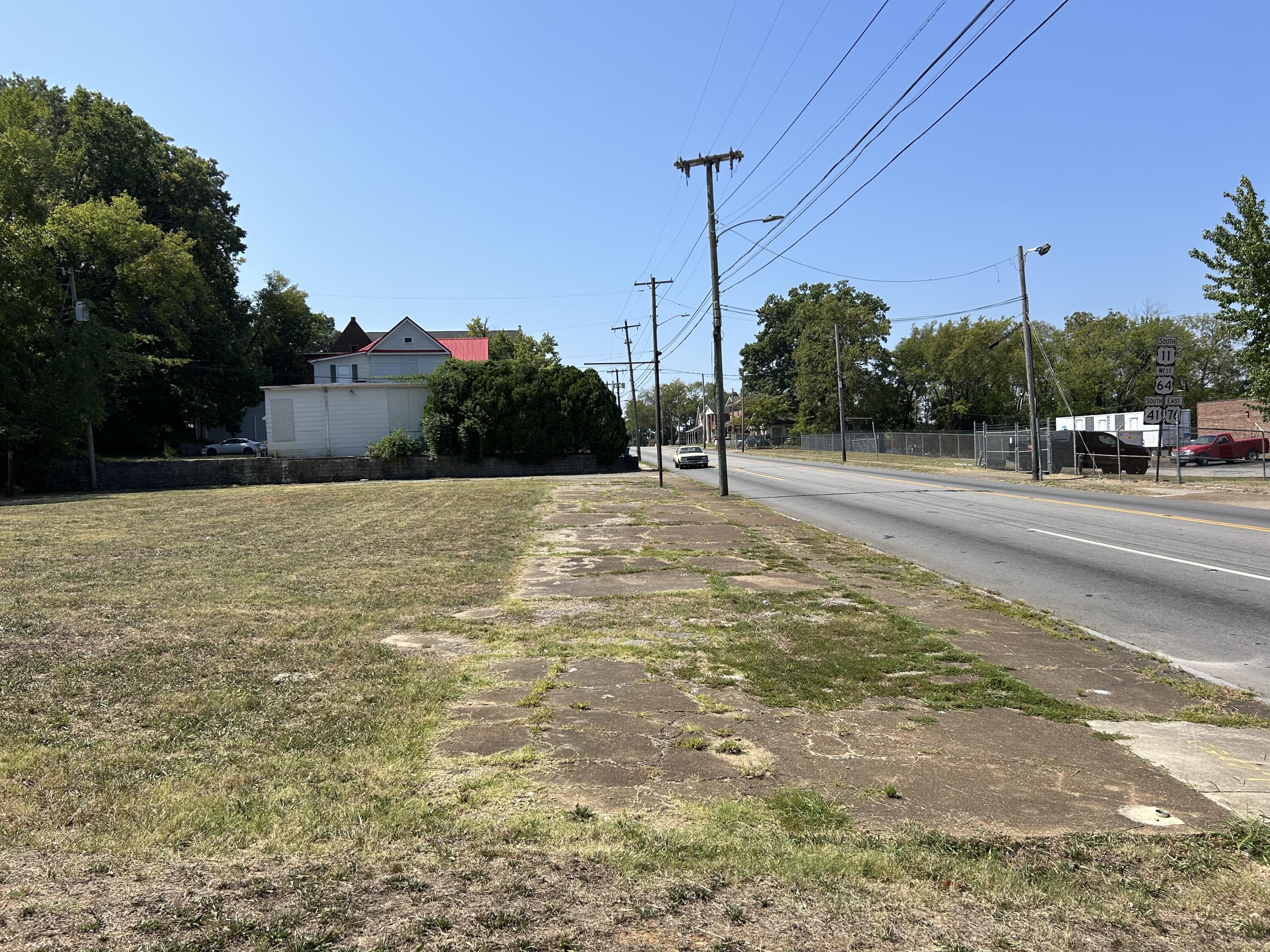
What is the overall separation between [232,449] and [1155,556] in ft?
207

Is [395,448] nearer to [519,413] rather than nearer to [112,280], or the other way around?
[519,413]

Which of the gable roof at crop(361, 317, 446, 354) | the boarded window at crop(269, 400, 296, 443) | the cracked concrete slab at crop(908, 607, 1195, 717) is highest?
the gable roof at crop(361, 317, 446, 354)

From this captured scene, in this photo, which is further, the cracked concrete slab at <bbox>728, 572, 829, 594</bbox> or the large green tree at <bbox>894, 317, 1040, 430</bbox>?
the large green tree at <bbox>894, 317, 1040, 430</bbox>

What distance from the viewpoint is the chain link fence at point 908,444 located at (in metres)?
53.7

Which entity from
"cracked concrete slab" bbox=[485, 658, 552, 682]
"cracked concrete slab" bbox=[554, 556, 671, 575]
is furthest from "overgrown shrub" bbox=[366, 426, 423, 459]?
"cracked concrete slab" bbox=[485, 658, 552, 682]

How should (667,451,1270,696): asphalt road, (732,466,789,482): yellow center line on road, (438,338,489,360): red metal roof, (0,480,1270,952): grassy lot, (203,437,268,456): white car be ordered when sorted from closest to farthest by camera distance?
(0,480,1270,952): grassy lot, (667,451,1270,696): asphalt road, (732,466,789,482): yellow center line on road, (203,437,268,456): white car, (438,338,489,360): red metal roof

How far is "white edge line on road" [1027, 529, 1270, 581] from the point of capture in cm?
1025

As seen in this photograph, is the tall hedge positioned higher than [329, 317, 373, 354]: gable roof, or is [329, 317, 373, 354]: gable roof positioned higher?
[329, 317, 373, 354]: gable roof

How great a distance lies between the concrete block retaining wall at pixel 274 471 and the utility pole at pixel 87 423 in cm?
33

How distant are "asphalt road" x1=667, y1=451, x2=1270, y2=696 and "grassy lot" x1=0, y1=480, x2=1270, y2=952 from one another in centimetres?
257

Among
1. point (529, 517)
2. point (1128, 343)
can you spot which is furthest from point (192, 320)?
point (1128, 343)

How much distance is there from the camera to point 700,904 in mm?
2912

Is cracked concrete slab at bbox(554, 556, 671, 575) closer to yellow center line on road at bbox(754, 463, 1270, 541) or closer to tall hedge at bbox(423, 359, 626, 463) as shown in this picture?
yellow center line on road at bbox(754, 463, 1270, 541)

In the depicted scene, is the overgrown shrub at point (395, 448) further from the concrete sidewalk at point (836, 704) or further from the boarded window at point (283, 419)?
the concrete sidewalk at point (836, 704)
